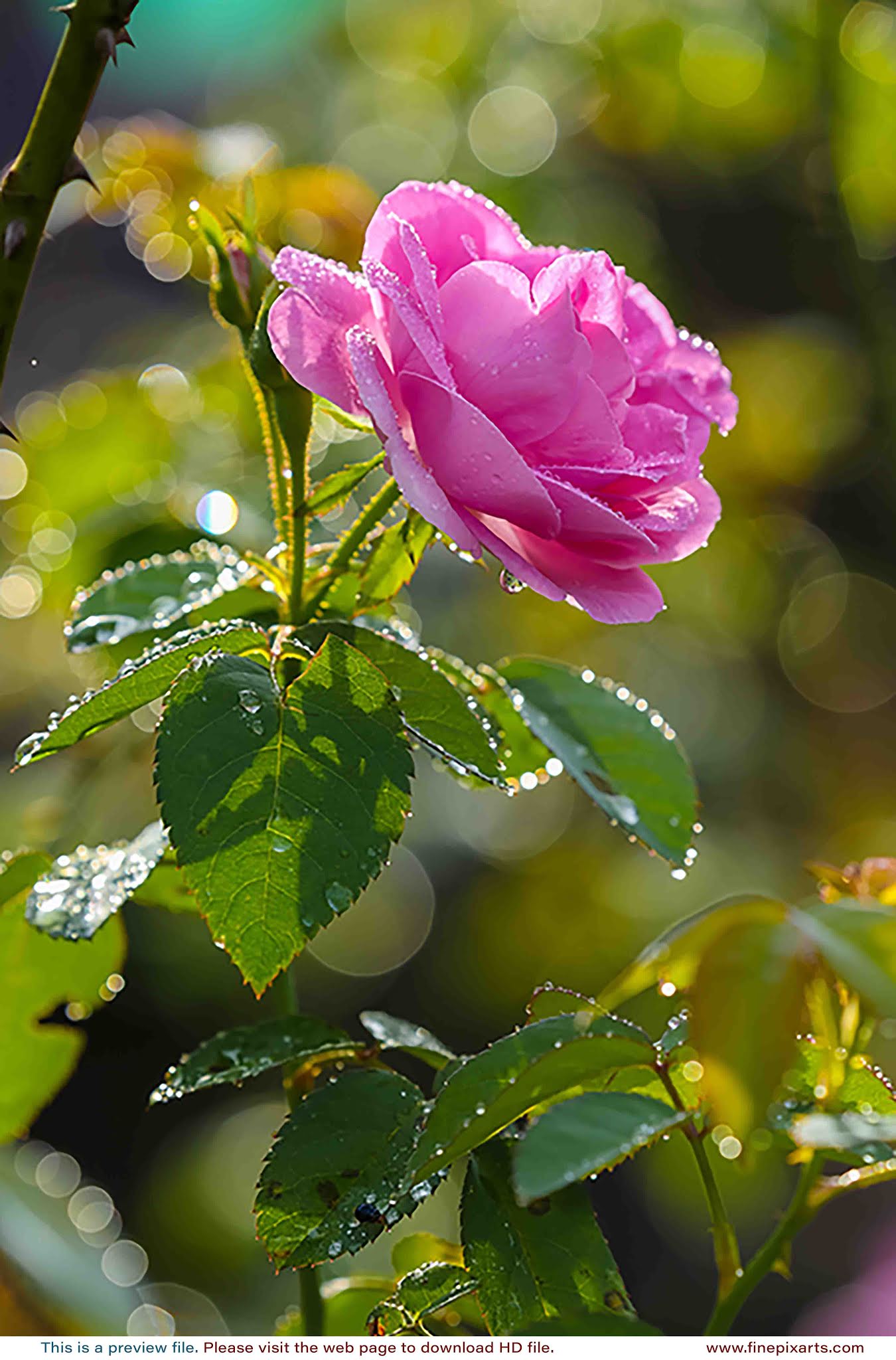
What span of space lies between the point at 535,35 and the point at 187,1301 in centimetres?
149

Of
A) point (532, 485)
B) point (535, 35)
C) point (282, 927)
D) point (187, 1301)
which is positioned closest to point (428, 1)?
point (535, 35)

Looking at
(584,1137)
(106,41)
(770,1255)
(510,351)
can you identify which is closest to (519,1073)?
(584,1137)

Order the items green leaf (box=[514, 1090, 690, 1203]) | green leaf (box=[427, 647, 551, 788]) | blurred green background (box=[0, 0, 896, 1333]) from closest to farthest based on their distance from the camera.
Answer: green leaf (box=[514, 1090, 690, 1203]) < green leaf (box=[427, 647, 551, 788]) < blurred green background (box=[0, 0, 896, 1333])

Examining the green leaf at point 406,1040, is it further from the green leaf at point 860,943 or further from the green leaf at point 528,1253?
the green leaf at point 860,943

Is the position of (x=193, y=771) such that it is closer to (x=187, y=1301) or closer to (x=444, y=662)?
(x=444, y=662)

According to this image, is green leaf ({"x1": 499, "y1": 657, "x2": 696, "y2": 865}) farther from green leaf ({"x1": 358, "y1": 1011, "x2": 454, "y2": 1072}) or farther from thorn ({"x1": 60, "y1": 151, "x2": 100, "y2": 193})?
thorn ({"x1": 60, "y1": 151, "x2": 100, "y2": 193})

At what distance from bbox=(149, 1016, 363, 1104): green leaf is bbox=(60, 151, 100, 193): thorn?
304 millimetres

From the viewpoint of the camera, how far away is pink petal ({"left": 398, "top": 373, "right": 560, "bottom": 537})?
379 mm

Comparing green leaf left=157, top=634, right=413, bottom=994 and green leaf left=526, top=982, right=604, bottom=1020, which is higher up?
green leaf left=157, top=634, right=413, bottom=994

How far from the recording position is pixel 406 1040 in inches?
18.9

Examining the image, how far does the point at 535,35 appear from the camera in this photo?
1394 millimetres

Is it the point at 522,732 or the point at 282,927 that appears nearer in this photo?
the point at 282,927

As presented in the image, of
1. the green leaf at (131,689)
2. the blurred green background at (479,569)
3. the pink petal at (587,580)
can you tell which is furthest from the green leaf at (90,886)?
the blurred green background at (479,569)

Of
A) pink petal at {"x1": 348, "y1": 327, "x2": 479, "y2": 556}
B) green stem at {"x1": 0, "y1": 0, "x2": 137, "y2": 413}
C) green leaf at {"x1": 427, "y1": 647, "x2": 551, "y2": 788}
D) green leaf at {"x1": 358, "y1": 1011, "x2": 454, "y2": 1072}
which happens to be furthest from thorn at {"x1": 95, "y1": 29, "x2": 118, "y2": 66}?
green leaf at {"x1": 358, "y1": 1011, "x2": 454, "y2": 1072}
